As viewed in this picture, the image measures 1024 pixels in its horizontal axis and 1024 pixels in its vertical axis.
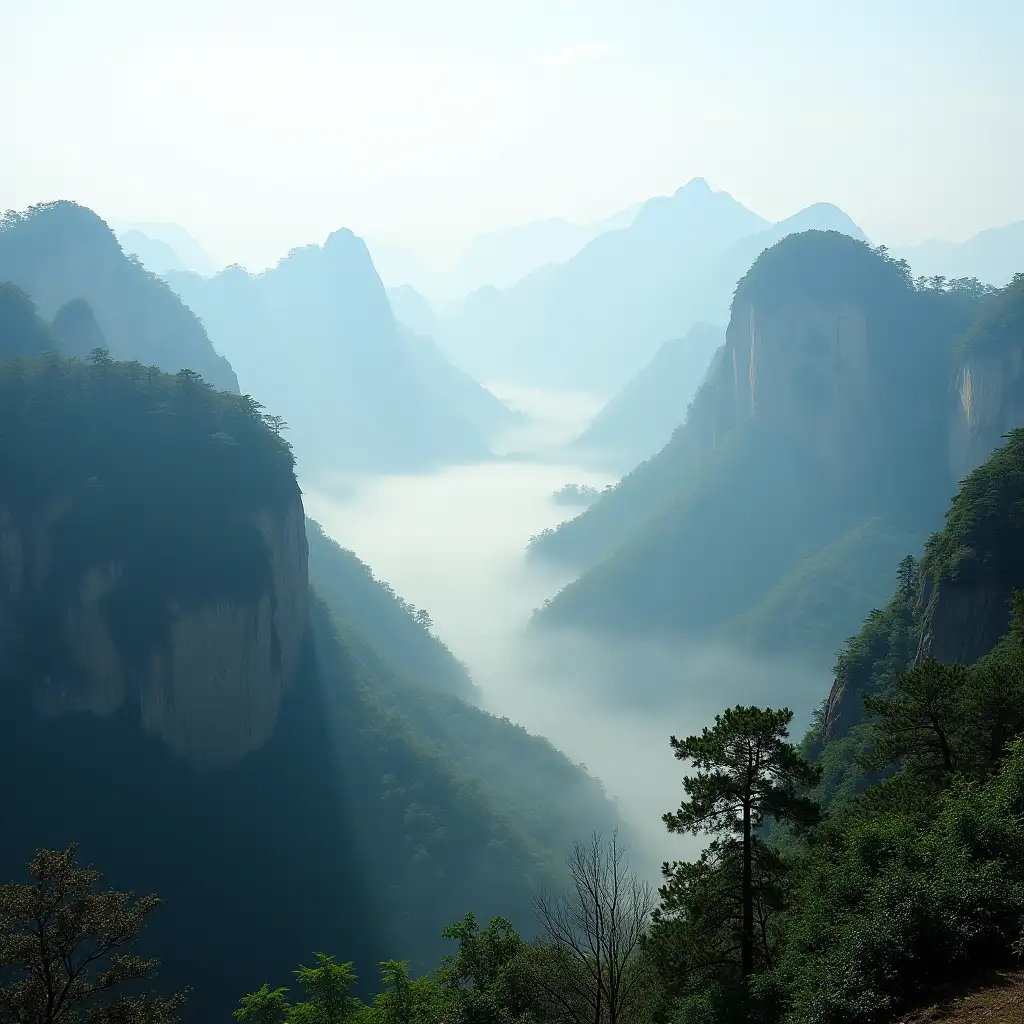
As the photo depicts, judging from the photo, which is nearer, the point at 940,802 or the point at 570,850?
the point at 940,802

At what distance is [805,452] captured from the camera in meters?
93.4

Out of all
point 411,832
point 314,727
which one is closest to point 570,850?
point 411,832

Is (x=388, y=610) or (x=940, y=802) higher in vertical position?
(x=388, y=610)

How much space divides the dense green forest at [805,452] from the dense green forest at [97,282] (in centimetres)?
4547

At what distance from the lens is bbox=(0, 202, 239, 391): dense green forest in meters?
82.0

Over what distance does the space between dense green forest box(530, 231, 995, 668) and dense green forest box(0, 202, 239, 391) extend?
4547cm

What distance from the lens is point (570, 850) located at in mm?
53344

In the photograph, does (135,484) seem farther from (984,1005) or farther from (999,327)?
(999,327)

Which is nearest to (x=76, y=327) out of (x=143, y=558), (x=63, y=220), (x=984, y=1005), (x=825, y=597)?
(x=63, y=220)

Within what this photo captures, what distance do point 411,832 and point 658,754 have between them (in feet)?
96.8

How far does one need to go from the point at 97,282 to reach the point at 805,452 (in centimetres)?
6991

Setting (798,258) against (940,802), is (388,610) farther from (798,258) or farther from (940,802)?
(940,802)

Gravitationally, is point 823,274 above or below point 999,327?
above

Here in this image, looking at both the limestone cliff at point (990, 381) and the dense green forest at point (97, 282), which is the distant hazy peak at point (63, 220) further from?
the limestone cliff at point (990, 381)
